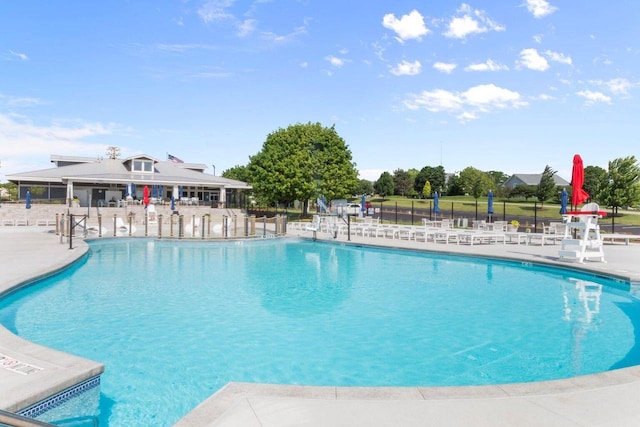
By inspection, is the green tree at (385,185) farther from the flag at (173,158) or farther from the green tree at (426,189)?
the flag at (173,158)

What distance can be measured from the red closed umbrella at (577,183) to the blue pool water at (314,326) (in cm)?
323

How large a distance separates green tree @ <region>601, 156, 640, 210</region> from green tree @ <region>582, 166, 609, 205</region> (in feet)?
4.76

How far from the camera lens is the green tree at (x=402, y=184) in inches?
3888

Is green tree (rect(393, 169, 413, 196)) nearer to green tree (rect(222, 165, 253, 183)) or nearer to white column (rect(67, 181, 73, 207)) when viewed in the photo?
green tree (rect(222, 165, 253, 183))

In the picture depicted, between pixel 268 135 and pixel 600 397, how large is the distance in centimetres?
4153

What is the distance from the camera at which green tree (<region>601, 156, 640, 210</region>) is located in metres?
43.4

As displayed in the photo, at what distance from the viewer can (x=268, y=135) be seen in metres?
43.2

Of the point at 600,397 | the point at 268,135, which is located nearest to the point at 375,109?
the point at 268,135

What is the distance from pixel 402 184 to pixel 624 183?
57.1 metres

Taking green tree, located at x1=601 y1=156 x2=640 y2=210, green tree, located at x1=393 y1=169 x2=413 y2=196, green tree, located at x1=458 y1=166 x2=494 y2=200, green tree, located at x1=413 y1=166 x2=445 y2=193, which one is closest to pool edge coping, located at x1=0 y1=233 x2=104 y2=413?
green tree, located at x1=601 y1=156 x2=640 y2=210

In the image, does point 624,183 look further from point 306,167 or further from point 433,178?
point 433,178

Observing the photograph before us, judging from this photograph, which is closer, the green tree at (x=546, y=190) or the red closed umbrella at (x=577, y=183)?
the red closed umbrella at (x=577, y=183)

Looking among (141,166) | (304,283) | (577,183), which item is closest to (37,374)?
(304,283)

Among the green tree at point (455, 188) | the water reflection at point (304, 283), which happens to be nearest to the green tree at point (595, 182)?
the green tree at point (455, 188)
